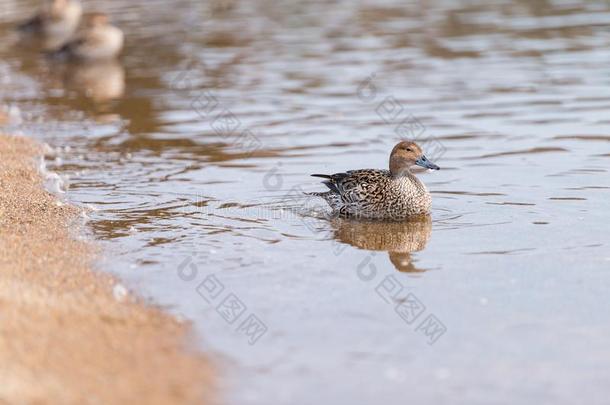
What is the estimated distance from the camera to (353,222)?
1056cm

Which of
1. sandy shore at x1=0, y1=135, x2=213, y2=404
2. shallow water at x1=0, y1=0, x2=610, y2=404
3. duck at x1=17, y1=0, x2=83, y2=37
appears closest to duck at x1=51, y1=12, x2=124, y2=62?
shallow water at x1=0, y1=0, x2=610, y2=404

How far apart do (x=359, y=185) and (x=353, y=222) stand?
376 millimetres

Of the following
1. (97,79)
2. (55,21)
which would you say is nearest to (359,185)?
(97,79)

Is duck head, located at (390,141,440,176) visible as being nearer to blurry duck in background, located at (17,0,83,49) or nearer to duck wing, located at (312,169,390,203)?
duck wing, located at (312,169,390,203)

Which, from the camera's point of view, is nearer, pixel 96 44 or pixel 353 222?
pixel 353 222

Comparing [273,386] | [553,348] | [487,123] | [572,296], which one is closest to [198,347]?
[273,386]

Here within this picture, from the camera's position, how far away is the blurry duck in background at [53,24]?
27125 mm

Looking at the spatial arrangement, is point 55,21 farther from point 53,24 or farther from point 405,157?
point 405,157

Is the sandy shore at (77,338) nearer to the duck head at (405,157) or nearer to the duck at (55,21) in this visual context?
the duck head at (405,157)

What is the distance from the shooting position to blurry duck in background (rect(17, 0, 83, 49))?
27125mm

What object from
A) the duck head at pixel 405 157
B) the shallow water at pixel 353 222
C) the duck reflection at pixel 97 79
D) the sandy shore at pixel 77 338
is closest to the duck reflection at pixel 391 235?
the shallow water at pixel 353 222

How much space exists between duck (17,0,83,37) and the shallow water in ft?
9.67

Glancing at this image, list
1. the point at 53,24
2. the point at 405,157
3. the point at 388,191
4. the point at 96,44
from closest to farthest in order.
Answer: the point at 388,191
the point at 405,157
the point at 96,44
the point at 53,24

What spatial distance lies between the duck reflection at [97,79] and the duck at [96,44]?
0.16 m
